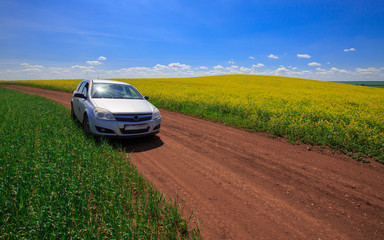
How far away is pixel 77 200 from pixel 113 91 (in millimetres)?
4261

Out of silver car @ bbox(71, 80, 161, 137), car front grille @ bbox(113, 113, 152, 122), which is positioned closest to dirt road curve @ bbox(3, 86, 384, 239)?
silver car @ bbox(71, 80, 161, 137)

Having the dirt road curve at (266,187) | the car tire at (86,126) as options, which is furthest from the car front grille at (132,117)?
the car tire at (86,126)

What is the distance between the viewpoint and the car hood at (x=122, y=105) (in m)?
4.72

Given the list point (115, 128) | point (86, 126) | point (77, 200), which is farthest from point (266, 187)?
point (86, 126)

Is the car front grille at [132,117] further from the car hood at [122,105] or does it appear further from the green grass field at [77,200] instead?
the green grass field at [77,200]

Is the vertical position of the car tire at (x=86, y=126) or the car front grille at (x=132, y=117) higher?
the car front grille at (x=132, y=117)

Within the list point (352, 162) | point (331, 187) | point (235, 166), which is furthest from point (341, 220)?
point (352, 162)

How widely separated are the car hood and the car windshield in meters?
0.39

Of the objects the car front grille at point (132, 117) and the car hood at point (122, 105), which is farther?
the car hood at point (122, 105)

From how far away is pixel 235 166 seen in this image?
391 centimetres

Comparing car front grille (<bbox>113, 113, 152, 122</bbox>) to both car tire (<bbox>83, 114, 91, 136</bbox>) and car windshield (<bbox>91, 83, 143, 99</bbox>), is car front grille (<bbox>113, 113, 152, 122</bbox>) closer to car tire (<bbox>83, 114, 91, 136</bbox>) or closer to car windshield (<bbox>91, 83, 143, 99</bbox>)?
car tire (<bbox>83, 114, 91, 136</bbox>)

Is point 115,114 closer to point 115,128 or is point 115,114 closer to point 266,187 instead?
point 115,128

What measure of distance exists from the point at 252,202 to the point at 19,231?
2860 mm

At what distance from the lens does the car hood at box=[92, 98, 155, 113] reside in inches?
186
